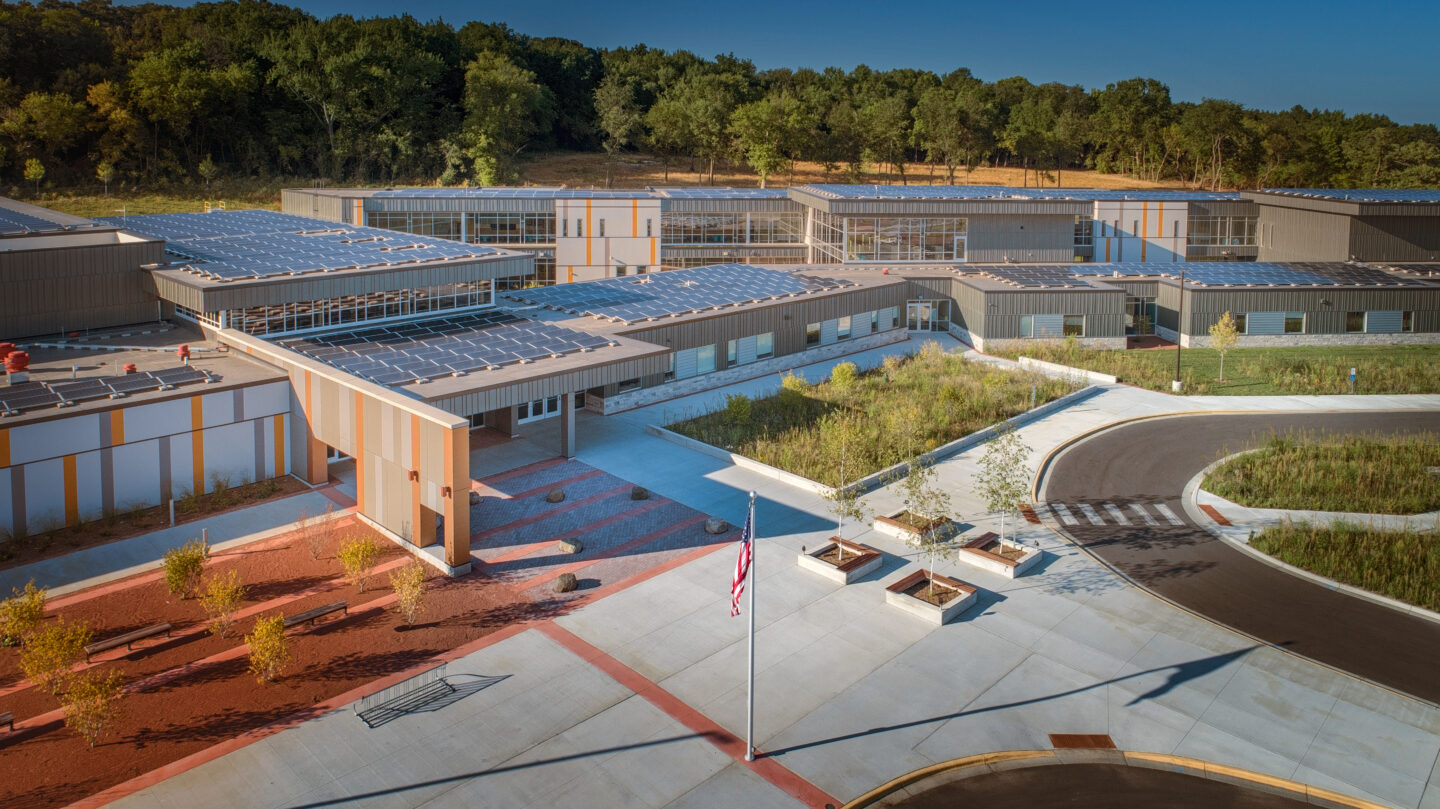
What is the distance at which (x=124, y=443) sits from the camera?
30.8m

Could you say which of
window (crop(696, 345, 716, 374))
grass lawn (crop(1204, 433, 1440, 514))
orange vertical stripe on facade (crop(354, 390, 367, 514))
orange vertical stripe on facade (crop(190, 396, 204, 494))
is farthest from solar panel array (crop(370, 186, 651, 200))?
grass lawn (crop(1204, 433, 1440, 514))

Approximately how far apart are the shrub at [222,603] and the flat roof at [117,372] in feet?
29.4

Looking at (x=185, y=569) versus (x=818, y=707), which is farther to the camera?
(x=185, y=569)

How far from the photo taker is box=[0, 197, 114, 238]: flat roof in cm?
3972

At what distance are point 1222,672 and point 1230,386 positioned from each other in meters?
29.0

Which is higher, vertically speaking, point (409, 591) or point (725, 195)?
point (725, 195)

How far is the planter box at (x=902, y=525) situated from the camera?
3035 centimetres

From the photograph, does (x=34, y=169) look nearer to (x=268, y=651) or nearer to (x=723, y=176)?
(x=723, y=176)

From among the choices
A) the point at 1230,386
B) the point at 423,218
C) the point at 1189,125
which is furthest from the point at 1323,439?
the point at 1189,125

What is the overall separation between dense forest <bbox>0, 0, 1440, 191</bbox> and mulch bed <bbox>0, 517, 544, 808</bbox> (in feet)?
215

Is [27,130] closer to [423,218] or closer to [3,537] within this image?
[423,218]

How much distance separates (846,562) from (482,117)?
261ft

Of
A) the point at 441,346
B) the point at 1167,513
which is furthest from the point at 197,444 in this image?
the point at 1167,513

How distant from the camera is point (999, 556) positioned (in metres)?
28.8
